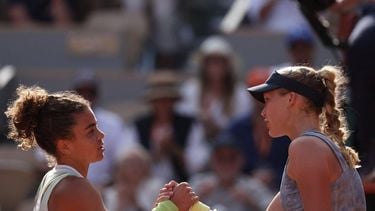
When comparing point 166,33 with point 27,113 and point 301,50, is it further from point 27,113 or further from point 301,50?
point 27,113

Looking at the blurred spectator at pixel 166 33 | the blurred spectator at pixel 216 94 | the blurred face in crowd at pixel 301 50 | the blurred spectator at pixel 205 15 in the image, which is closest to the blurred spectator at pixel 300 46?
the blurred face in crowd at pixel 301 50

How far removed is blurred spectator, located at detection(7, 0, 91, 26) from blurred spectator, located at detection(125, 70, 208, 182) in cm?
239

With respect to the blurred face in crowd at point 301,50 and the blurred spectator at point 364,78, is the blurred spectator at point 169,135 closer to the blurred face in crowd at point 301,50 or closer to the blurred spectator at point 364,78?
the blurred face in crowd at point 301,50

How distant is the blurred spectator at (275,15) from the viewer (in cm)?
1141

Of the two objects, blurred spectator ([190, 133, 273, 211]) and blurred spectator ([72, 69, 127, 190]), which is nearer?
blurred spectator ([190, 133, 273, 211])

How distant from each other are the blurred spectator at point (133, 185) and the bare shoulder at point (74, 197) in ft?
14.4

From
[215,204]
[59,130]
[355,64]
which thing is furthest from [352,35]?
[215,204]

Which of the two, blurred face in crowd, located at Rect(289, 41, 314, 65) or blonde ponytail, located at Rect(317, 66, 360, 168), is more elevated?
blonde ponytail, located at Rect(317, 66, 360, 168)

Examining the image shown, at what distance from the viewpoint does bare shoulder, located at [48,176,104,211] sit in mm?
4660

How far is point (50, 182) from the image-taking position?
4762 millimetres

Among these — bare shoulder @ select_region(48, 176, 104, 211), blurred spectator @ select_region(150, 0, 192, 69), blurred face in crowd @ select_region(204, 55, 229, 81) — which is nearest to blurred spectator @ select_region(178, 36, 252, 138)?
blurred face in crowd @ select_region(204, 55, 229, 81)

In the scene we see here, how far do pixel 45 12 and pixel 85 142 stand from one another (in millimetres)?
8120

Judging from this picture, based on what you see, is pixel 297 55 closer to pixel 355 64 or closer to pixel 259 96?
pixel 355 64

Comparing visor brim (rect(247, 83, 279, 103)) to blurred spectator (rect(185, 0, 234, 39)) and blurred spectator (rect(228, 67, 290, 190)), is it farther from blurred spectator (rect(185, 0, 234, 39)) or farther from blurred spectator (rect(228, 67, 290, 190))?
blurred spectator (rect(185, 0, 234, 39))
